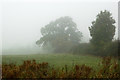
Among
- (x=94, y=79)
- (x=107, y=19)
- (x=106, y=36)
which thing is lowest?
(x=94, y=79)

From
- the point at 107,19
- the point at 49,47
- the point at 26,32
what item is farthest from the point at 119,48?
the point at 26,32

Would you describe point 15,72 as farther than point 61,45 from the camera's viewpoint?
No

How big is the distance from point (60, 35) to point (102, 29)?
1568cm

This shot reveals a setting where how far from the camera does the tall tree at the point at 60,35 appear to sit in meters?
38.7

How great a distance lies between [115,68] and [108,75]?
1.35 m

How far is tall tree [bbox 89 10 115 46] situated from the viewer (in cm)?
2702

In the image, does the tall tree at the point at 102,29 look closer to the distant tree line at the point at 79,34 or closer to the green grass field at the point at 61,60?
the distant tree line at the point at 79,34

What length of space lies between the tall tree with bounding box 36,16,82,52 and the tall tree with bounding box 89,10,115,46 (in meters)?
10.6

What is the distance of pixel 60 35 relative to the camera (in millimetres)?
41781

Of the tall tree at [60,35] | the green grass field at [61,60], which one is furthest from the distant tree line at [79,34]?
the green grass field at [61,60]

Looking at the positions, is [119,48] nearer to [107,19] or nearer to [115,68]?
[107,19]

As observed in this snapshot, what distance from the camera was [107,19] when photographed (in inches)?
1107

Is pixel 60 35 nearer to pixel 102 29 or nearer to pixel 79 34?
pixel 79 34

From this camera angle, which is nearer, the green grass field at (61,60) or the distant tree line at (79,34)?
the green grass field at (61,60)
